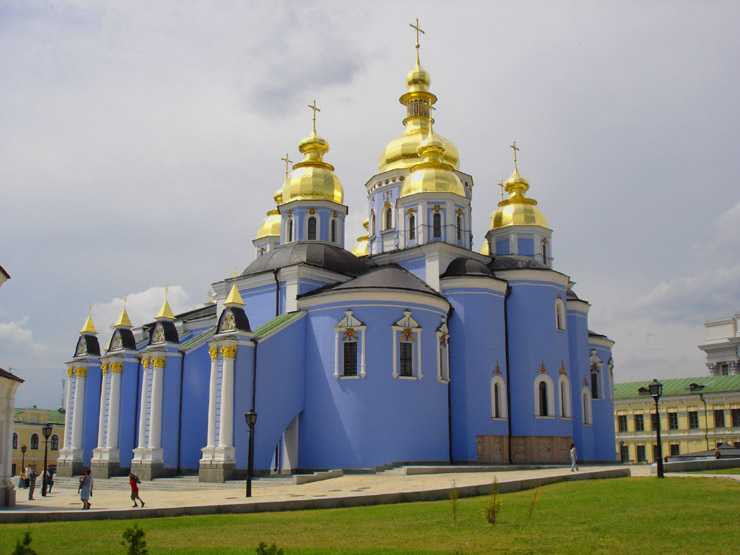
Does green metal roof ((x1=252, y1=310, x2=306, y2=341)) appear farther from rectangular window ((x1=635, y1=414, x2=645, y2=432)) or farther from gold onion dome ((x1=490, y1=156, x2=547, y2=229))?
rectangular window ((x1=635, y1=414, x2=645, y2=432))

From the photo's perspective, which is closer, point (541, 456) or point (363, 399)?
point (363, 399)

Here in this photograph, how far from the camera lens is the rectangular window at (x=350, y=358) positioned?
1059 inches

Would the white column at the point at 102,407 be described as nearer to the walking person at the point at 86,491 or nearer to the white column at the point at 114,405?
the white column at the point at 114,405

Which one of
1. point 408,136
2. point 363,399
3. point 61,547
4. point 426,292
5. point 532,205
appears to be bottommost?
point 61,547

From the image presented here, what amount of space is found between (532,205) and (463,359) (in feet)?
30.5

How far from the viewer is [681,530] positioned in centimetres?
1106

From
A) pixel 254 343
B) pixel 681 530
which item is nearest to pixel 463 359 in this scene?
pixel 254 343

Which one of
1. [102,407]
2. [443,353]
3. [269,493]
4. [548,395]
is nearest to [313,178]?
[443,353]

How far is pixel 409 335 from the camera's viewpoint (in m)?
27.1

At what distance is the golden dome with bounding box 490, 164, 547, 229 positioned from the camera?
33938 mm

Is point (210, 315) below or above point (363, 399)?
above

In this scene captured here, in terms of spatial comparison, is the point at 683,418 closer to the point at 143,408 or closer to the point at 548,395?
the point at 548,395

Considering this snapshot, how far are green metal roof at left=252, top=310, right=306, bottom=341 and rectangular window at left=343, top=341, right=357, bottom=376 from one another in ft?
7.31

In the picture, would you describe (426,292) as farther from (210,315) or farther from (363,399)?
(210,315)
